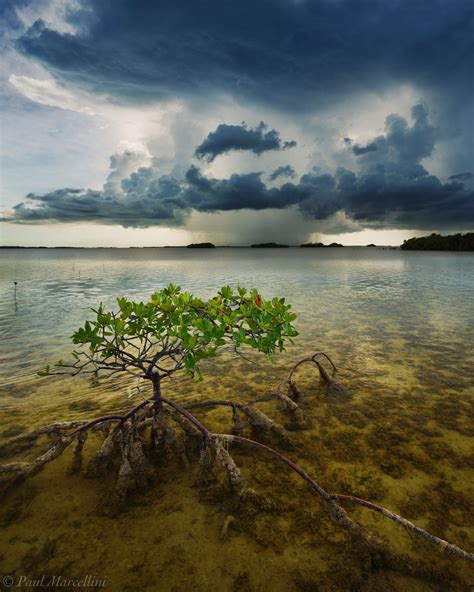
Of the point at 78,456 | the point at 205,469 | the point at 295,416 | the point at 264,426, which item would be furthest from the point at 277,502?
the point at 78,456

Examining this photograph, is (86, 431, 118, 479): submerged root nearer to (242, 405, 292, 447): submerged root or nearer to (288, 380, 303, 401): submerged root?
(242, 405, 292, 447): submerged root

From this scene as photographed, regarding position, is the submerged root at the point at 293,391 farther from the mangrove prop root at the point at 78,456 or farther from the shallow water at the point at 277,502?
the mangrove prop root at the point at 78,456

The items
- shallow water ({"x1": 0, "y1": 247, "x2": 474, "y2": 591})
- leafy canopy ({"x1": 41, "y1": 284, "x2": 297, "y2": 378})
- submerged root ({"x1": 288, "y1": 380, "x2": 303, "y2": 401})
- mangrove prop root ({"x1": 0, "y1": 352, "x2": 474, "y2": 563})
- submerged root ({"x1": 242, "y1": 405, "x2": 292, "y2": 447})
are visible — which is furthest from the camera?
submerged root ({"x1": 288, "y1": 380, "x2": 303, "y2": 401})

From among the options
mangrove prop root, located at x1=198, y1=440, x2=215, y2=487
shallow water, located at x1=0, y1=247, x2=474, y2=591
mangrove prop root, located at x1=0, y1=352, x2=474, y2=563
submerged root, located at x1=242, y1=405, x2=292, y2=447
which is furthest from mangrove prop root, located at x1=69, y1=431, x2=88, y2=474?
submerged root, located at x1=242, y1=405, x2=292, y2=447

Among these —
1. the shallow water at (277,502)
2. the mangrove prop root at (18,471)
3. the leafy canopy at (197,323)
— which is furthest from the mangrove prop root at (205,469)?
the mangrove prop root at (18,471)

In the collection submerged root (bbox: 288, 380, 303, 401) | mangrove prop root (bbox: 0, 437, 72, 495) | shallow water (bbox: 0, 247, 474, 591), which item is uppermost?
mangrove prop root (bbox: 0, 437, 72, 495)

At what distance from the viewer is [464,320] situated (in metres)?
18.2

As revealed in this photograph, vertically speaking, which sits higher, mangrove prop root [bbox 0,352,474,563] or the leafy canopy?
the leafy canopy

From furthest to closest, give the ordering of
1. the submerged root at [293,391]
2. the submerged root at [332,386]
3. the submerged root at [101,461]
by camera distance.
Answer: the submerged root at [332,386] → the submerged root at [293,391] → the submerged root at [101,461]

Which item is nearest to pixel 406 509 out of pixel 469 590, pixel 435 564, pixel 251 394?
pixel 435 564

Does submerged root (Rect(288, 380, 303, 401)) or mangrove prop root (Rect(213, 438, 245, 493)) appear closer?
mangrove prop root (Rect(213, 438, 245, 493))

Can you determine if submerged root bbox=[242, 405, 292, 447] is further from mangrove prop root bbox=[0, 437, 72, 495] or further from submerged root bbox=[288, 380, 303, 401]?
mangrove prop root bbox=[0, 437, 72, 495]

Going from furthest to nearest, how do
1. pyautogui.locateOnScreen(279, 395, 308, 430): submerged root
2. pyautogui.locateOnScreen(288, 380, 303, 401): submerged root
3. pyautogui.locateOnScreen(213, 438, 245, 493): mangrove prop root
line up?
pyautogui.locateOnScreen(288, 380, 303, 401): submerged root, pyautogui.locateOnScreen(279, 395, 308, 430): submerged root, pyautogui.locateOnScreen(213, 438, 245, 493): mangrove prop root

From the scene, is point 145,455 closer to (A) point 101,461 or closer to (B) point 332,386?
(A) point 101,461
